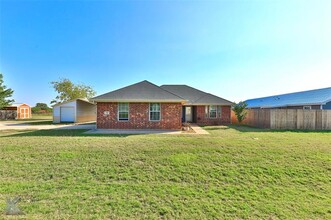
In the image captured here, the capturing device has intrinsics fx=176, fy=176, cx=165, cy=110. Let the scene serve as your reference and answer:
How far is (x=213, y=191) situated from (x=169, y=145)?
3.74 metres

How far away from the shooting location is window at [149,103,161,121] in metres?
14.2

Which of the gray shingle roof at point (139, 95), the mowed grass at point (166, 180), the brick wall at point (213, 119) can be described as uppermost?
the gray shingle roof at point (139, 95)

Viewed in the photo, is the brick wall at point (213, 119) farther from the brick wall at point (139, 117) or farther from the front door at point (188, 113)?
the brick wall at point (139, 117)

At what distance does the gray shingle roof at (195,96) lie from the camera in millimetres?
19531

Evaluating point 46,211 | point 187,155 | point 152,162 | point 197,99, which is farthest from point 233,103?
point 46,211

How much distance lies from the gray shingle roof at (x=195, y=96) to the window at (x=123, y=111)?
7.94 metres

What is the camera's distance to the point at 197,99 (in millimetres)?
20422

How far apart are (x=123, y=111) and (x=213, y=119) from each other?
10396 mm

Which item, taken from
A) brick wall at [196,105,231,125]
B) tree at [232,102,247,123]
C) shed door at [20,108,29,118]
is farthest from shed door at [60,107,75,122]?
tree at [232,102,247,123]

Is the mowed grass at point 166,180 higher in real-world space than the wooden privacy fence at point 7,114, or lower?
lower

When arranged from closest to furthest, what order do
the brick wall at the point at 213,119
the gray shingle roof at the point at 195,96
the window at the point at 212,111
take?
the gray shingle roof at the point at 195,96, the brick wall at the point at 213,119, the window at the point at 212,111

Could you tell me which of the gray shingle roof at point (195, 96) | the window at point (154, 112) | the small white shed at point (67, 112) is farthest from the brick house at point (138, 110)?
the small white shed at point (67, 112)

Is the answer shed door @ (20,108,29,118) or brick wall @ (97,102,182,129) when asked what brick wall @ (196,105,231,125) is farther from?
shed door @ (20,108,29,118)

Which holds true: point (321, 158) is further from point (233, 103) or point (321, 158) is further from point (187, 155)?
point (233, 103)
